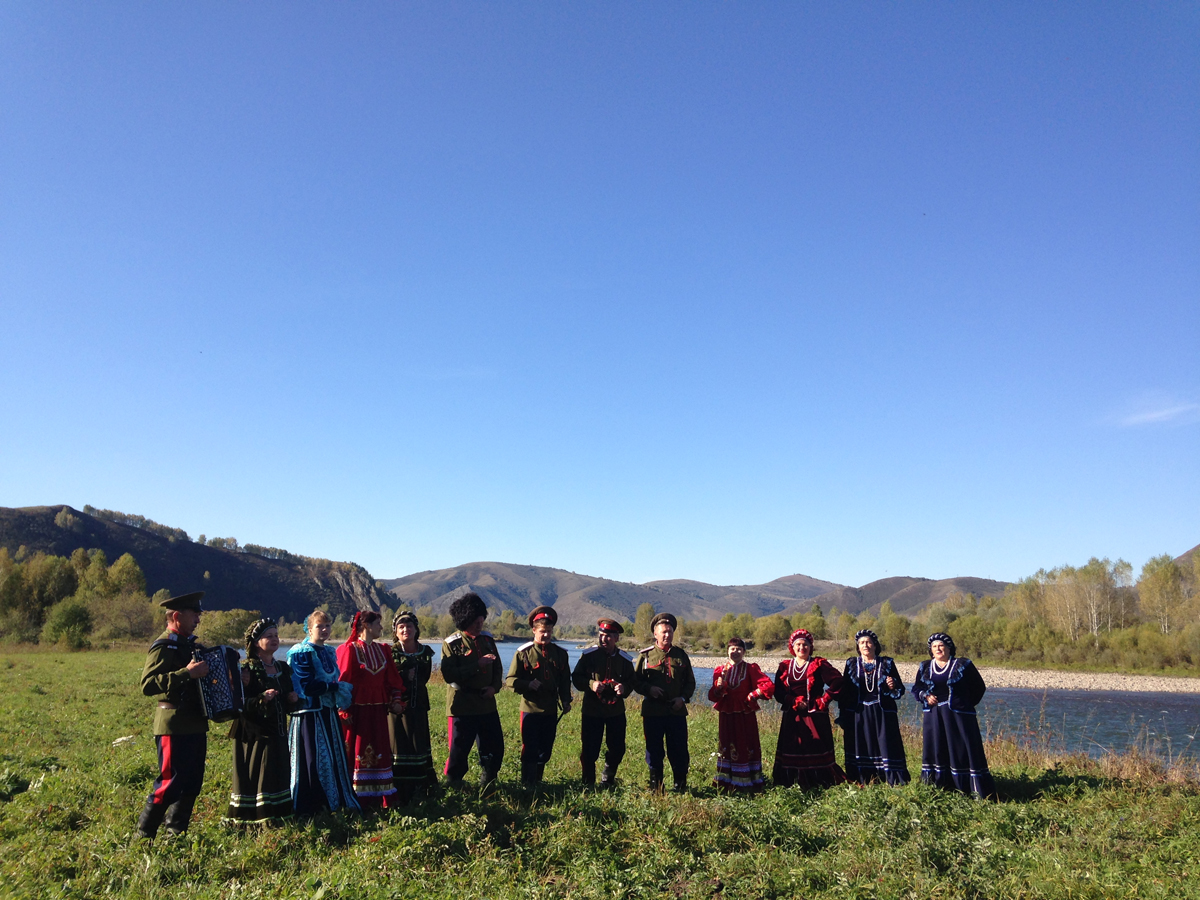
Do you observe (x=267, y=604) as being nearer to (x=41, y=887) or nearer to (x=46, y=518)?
(x=46, y=518)

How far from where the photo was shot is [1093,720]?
2825cm

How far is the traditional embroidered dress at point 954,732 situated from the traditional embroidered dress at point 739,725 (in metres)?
1.96

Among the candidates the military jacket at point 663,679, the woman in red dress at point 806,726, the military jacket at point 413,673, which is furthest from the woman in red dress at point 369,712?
the woman in red dress at point 806,726

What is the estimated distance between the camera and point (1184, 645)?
59.8m

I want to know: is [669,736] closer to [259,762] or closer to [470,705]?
[470,705]

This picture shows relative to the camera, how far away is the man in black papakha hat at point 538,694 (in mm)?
8031

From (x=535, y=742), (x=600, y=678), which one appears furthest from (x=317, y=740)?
(x=600, y=678)

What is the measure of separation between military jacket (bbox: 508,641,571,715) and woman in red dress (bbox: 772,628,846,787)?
2729 millimetres

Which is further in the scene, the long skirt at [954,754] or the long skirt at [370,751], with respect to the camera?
the long skirt at [954,754]

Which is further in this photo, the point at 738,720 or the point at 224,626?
the point at 224,626

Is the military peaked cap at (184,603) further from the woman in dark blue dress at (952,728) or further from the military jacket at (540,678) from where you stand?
the woman in dark blue dress at (952,728)

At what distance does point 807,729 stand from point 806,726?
4 cm

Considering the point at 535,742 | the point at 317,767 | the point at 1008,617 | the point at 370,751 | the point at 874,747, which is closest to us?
the point at 317,767

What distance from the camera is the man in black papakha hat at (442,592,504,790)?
7656mm
